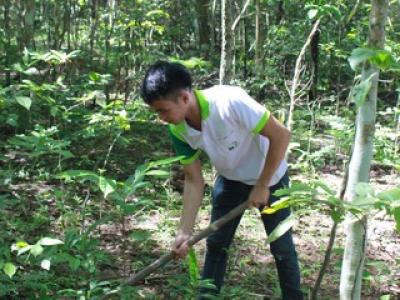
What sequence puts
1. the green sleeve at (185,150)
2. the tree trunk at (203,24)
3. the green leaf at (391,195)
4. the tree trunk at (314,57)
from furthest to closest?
the tree trunk at (203,24)
the tree trunk at (314,57)
the green sleeve at (185,150)
the green leaf at (391,195)

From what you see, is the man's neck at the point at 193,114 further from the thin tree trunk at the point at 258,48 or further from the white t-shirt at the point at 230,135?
the thin tree trunk at the point at 258,48

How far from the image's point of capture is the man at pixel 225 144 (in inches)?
89.4

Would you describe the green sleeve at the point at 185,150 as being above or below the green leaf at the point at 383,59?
below

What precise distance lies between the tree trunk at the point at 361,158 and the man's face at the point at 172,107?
2.39 ft

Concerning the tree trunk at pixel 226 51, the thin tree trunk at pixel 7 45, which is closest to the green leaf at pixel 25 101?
the tree trunk at pixel 226 51

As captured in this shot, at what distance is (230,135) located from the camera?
2.55m

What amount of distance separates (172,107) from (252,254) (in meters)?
2.01

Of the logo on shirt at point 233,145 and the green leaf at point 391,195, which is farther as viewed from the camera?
the logo on shirt at point 233,145

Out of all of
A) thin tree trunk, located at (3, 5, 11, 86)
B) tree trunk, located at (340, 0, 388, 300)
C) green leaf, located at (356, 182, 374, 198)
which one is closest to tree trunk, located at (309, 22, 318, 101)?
thin tree trunk, located at (3, 5, 11, 86)

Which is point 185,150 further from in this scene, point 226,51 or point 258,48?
point 258,48

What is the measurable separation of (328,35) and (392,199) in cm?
698

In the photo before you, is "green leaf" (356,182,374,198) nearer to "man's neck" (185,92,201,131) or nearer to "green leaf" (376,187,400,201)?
"green leaf" (376,187,400,201)

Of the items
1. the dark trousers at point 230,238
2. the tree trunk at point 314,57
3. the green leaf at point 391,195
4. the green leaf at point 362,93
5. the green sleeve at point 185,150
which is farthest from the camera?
the tree trunk at point 314,57

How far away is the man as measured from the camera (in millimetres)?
2271
